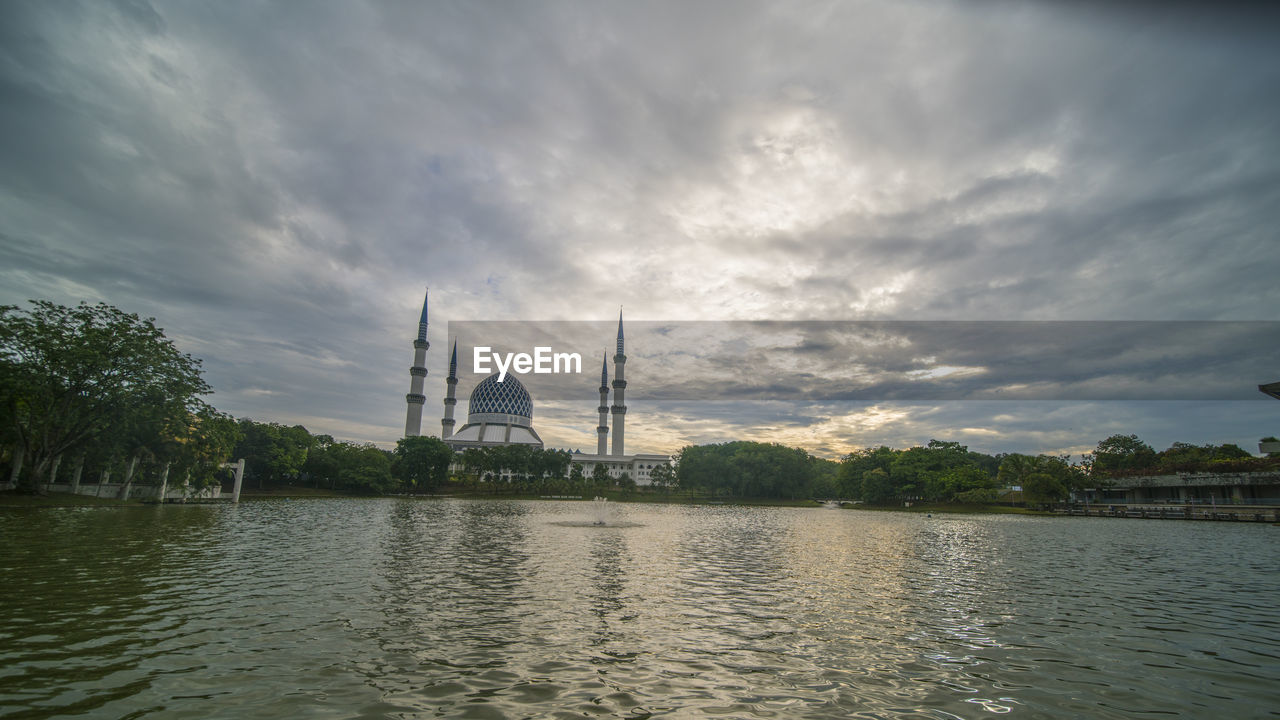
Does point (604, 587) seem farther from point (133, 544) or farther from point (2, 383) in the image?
point (2, 383)

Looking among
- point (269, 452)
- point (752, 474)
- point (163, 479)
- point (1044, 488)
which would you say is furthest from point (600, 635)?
point (752, 474)

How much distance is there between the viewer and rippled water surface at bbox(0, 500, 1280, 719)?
8836 mm

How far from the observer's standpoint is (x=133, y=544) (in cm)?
2383

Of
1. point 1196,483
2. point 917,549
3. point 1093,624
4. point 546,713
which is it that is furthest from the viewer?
point 1196,483

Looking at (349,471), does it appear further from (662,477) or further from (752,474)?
(752,474)

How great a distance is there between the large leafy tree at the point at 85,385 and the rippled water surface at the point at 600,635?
75.6 feet

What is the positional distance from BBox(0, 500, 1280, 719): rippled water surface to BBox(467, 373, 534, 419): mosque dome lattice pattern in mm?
146880

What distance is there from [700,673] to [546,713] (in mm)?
3188

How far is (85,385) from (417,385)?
99.4 metres

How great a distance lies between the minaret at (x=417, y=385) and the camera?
A: 14262 cm

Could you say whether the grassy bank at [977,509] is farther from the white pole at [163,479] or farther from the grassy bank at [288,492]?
the white pole at [163,479]

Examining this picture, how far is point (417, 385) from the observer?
5650 inches

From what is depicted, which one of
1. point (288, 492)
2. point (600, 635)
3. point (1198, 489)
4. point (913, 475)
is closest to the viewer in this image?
point (600, 635)

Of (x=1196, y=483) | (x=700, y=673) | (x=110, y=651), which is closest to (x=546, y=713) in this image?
(x=700, y=673)
